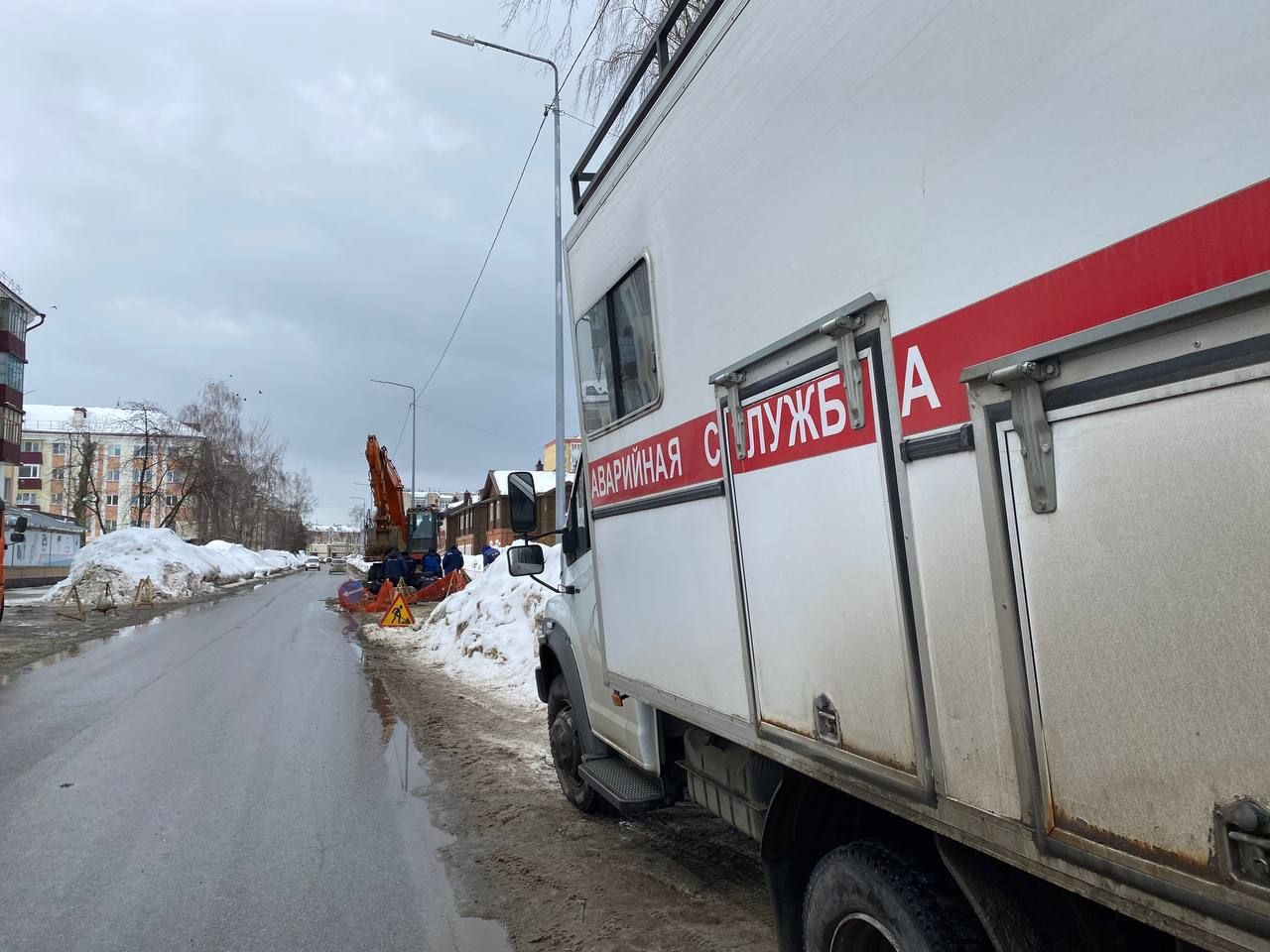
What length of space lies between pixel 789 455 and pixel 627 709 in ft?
6.85

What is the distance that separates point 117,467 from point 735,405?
60.6 m

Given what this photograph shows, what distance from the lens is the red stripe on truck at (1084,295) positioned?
117cm

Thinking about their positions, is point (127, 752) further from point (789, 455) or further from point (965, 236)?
point (965, 236)

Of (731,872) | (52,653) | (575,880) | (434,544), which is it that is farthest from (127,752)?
(434,544)

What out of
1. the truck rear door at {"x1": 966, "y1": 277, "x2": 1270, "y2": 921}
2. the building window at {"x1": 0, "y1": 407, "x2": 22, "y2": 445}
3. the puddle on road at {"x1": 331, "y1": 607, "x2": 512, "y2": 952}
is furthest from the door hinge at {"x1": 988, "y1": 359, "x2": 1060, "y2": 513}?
the building window at {"x1": 0, "y1": 407, "x2": 22, "y2": 445}

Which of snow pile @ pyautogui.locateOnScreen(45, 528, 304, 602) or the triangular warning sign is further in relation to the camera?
snow pile @ pyautogui.locateOnScreen(45, 528, 304, 602)

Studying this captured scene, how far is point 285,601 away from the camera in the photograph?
25.6 meters

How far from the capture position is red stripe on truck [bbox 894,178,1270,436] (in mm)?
1171

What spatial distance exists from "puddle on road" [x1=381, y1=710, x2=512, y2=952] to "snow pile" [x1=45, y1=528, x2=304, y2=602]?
71.8ft

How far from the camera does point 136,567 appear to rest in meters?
25.8

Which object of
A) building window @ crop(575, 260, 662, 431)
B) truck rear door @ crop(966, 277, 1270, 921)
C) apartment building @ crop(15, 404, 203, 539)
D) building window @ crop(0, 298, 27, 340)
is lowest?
truck rear door @ crop(966, 277, 1270, 921)

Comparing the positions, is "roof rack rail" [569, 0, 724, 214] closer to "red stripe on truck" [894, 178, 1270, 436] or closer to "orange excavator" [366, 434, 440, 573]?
"red stripe on truck" [894, 178, 1270, 436]

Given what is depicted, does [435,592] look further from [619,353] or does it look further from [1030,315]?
[1030,315]

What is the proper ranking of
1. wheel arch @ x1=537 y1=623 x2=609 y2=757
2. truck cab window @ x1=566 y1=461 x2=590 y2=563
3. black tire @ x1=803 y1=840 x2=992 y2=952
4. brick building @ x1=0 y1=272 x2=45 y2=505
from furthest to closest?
brick building @ x1=0 y1=272 x2=45 y2=505 → truck cab window @ x1=566 y1=461 x2=590 y2=563 → wheel arch @ x1=537 y1=623 x2=609 y2=757 → black tire @ x1=803 y1=840 x2=992 y2=952
